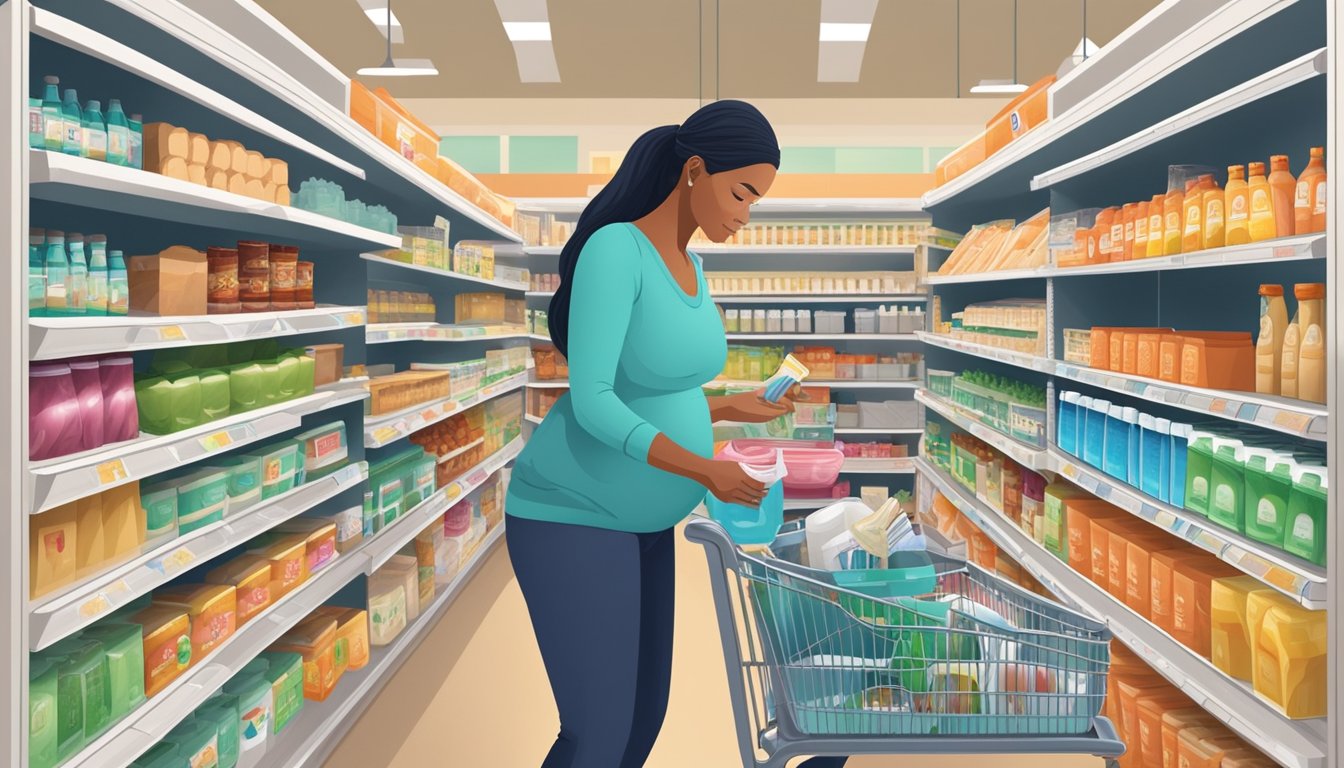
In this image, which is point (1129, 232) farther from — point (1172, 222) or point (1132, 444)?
point (1132, 444)

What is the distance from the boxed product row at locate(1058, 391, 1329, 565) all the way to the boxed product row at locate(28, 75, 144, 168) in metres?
2.70

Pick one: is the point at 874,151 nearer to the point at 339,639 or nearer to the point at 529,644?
the point at 529,644

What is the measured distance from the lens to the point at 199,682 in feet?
7.69

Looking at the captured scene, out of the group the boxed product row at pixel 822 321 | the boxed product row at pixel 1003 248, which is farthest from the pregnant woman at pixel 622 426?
the boxed product row at pixel 822 321

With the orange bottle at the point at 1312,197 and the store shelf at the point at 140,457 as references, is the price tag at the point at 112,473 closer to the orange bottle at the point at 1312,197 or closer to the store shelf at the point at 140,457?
the store shelf at the point at 140,457

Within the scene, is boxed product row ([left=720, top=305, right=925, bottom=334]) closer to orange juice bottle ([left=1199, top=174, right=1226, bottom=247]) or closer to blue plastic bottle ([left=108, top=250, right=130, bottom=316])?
orange juice bottle ([left=1199, top=174, right=1226, bottom=247])

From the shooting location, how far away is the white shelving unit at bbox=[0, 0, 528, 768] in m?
1.66

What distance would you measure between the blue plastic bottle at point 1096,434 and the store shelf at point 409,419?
2648 mm

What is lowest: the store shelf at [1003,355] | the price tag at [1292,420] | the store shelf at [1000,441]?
the store shelf at [1000,441]

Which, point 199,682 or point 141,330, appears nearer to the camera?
point 141,330

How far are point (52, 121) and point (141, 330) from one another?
434 mm

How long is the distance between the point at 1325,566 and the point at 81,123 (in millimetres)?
2796

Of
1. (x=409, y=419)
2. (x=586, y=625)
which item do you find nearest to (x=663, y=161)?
(x=586, y=625)

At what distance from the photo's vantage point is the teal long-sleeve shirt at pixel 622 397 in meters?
1.77
